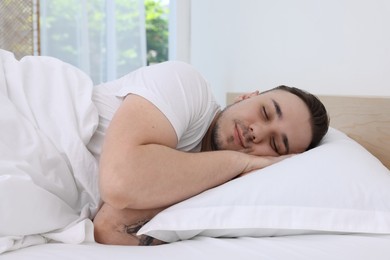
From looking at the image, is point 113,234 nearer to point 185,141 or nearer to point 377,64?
point 185,141

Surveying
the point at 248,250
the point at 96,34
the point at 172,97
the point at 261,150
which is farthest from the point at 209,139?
the point at 96,34

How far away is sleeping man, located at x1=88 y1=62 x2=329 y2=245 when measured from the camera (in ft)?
2.83

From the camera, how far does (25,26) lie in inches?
90.6

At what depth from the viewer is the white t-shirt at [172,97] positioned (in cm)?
98

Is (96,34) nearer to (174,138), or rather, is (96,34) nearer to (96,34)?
(96,34)

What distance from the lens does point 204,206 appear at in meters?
0.83

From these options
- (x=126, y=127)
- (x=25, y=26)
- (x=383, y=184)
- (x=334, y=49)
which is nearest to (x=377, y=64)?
(x=334, y=49)

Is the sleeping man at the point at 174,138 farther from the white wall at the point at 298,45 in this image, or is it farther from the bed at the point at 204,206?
the white wall at the point at 298,45

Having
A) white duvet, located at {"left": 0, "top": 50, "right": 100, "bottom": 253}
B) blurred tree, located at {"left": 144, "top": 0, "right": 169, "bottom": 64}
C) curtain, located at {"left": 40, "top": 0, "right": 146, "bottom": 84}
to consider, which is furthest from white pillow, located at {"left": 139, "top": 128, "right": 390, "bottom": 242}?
blurred tree, located at {"left": 144, "top": 0, "right": 169, "bottom": 64}

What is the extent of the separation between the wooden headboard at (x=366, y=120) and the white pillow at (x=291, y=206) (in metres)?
0.27

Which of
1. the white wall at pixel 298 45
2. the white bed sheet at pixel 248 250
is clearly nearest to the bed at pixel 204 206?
the white bed sheet at pixel 248 250

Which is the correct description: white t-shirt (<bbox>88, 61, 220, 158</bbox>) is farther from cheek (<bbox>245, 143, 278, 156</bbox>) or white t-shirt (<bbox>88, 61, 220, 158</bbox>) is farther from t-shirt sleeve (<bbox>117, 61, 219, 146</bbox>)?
cheek (<bbox>245, 143, 278, 156</bbox>)

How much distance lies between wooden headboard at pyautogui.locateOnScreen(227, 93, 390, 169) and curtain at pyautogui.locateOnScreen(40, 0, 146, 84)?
1708 millimetres

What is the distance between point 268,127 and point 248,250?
451mm
